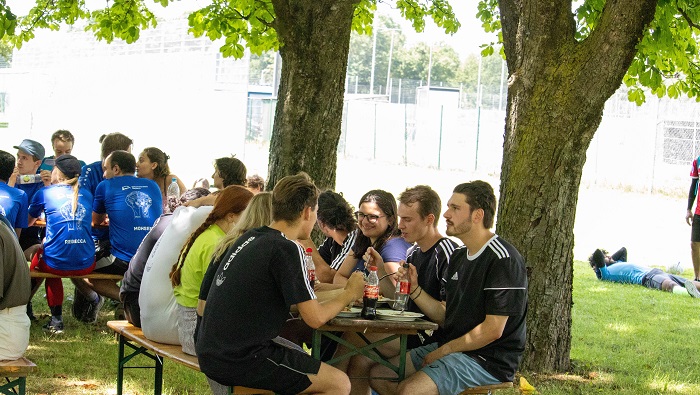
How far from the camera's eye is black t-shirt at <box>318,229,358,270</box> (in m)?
6.37

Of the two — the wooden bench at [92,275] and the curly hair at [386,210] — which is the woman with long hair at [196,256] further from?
the wooden bench at [92,275]

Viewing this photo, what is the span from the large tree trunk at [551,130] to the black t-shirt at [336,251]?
1.27 meters

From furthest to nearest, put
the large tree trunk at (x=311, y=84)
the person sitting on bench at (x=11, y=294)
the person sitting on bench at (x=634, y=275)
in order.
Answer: the person sitting on bench at (x=634, y=275) < the large tree trunk at (x=311, y=84) < the person sitting on bench at (x=11, y=294)

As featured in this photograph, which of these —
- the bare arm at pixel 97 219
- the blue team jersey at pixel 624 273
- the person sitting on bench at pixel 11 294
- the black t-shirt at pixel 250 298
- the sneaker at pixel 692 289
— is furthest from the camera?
the blue team jersey at pixel 624 273

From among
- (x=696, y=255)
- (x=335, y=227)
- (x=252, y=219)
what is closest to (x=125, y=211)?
(x=335, y=227)

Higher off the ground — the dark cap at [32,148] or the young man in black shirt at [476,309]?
the dark cap at [32,148]

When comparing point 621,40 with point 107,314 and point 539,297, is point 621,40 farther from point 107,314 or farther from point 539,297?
point 107,314

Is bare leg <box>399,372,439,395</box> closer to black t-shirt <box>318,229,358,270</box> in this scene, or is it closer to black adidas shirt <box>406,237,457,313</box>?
black adidas shirt <box>406,237,457,313</box>

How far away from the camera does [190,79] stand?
3791 centimetres

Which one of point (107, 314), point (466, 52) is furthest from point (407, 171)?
point (466, 52)

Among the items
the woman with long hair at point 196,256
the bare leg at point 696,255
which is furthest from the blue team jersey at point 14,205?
the bare leg at point 696,255

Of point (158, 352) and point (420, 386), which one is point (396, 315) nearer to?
point (420, 386)

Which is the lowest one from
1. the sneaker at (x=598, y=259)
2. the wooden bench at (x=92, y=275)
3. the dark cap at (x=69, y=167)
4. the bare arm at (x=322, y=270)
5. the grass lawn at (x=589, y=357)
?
the grass lawn at (x=589, y=357)

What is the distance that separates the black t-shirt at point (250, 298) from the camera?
13.6 feet
